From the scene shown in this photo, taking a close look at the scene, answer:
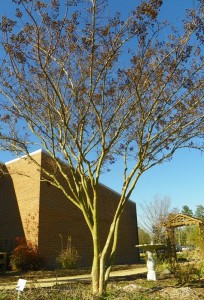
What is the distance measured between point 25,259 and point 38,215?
2.73 m

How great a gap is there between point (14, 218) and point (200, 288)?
13.5 metres

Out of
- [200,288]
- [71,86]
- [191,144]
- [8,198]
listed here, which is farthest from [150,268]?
[8,198]

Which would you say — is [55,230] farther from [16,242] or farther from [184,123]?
[184,123]

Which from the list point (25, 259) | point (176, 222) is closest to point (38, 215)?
point (25, 259)

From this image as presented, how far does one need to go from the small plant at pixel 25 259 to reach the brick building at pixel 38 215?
830 mm

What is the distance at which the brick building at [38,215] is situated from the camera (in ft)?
61.7

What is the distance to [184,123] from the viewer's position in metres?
9.05

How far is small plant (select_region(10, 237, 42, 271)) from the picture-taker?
16.7 m

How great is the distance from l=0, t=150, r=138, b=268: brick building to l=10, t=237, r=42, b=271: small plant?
830mm

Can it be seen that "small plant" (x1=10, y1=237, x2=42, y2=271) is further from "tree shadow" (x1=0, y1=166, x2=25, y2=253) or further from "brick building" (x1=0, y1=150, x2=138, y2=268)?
"tree shadow" (x1=0, y1=166, x2=25, y2=253)

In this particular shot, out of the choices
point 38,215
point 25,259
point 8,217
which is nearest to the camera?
point 25,259

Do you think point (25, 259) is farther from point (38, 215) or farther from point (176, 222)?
point (176, 222)

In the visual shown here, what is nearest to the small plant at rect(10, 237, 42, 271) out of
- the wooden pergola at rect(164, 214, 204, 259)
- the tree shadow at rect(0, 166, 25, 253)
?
the tree shadow at rect(0, 166, 25, 253)

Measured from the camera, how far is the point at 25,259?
16828mm
